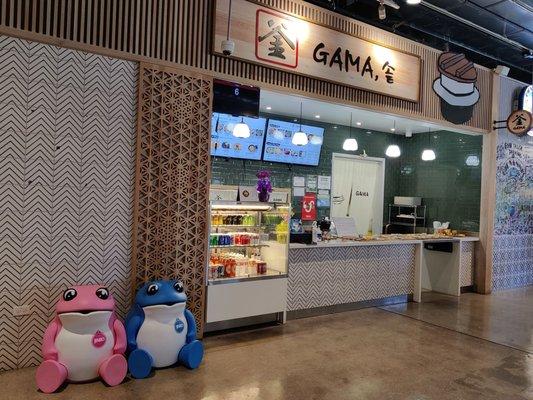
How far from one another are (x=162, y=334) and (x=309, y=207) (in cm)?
541

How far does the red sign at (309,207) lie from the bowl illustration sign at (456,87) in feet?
9.71

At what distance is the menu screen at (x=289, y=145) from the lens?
323 inches

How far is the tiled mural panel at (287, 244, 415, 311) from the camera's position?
229 inches

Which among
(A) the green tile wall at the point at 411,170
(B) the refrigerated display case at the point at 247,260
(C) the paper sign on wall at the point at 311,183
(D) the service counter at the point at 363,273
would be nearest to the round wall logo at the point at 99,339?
(B) the refrigerated display case at the point at 247,260

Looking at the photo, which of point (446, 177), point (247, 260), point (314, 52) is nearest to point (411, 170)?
point (446, 177)

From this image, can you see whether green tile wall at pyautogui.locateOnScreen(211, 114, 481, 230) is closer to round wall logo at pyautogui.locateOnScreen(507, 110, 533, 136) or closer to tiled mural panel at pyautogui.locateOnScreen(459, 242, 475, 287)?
tiled mural panel at pyautogui.locateOnScreen(459, 242, 475, 287)

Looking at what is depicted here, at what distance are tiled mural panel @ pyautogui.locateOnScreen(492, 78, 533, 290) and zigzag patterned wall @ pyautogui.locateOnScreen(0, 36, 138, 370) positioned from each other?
697 centimetres

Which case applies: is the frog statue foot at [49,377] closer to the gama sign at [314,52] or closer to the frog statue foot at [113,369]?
the frog statue foot at [113,369]

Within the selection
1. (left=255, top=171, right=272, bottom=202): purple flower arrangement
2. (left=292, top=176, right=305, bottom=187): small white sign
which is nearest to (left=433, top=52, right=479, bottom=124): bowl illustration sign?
(left=292, top=176, right=305, bottom=187): small white sign

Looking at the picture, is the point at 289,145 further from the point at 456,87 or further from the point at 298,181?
the point at 456,87

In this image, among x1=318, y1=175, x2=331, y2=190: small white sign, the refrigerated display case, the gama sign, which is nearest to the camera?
the refrigerated display case

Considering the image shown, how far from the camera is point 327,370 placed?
13.4ft

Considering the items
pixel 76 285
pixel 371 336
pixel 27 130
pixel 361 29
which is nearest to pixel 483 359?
pixel 371 336

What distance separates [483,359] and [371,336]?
1.20 m
